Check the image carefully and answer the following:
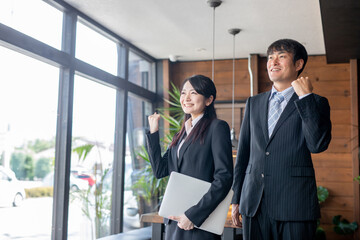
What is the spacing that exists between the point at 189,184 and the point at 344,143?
4.30 m

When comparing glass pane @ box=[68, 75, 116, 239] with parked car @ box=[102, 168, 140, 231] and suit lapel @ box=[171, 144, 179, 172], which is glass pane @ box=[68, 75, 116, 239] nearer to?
parked car @ box=[102, 168, 140, 231]

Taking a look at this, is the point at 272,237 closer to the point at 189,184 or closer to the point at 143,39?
the point at 189,184

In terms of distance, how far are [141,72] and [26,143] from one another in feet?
7.80

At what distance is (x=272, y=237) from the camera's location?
1.57 meters

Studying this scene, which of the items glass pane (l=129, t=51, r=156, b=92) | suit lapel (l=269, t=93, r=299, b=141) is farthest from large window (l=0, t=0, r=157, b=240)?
suit lapel (l=269, t=93, r=299, b=141)

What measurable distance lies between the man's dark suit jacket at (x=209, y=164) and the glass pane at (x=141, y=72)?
12.6ft

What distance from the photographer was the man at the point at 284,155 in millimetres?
1528

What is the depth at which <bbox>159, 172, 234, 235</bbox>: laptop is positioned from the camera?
1.60 m

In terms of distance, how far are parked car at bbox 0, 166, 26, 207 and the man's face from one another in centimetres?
236

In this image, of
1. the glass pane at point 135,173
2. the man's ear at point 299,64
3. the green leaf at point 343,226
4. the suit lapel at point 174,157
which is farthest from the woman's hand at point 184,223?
the green leaf at point 343,226

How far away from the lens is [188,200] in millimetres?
1609

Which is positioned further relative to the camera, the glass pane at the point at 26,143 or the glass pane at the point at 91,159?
the glass pane at the point at 91,159

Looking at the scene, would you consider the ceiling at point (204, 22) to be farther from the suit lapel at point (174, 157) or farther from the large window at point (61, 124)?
the suit lapel at point (174, 157)

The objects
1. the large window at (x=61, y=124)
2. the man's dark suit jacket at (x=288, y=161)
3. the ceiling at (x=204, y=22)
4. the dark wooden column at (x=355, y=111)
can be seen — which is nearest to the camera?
the man's dark suit jacket at (x=288, y=161)
